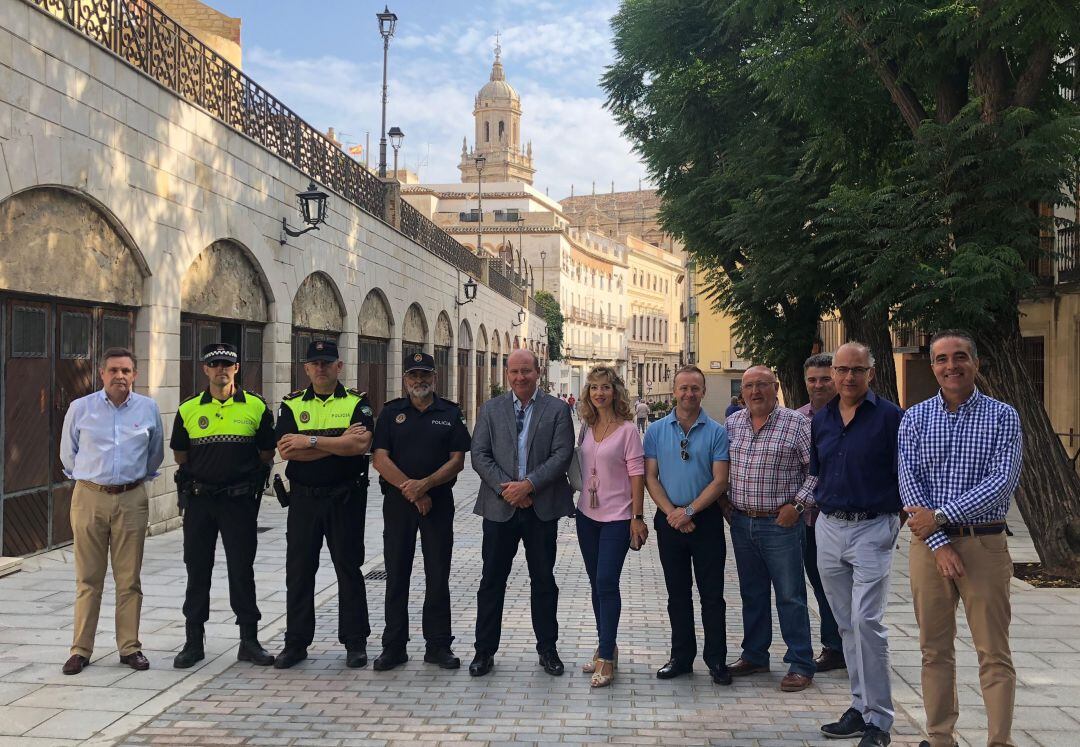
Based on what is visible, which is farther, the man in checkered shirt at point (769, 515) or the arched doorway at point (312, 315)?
the arched doorway at point (312, 315)

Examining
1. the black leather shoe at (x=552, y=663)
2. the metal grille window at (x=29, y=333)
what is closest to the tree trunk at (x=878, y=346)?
the black leather shoe at (x=552, y=663)

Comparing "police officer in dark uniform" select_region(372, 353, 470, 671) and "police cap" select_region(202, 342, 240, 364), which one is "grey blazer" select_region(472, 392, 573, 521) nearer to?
"police officer in dark uniform" select_region(372, 353, 470, 671)

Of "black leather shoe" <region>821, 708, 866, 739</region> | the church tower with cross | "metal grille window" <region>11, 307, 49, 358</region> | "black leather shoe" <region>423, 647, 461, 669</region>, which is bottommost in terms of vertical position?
"black leather shoe" <region>821, 708, 866, 739</region>

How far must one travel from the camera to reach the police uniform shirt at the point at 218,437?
6.14 metres

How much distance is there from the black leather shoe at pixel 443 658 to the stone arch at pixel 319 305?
1087 cm

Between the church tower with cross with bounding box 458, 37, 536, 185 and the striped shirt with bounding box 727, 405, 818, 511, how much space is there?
111 meters

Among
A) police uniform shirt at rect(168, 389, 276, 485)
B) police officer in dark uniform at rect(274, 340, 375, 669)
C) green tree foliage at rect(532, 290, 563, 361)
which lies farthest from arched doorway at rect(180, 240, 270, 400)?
green tree foliage at rect(532, 290, 563, 361)

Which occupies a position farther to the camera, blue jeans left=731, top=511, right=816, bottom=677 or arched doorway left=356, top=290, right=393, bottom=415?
arched doorway left=356, top=290, right=393, bottom=415

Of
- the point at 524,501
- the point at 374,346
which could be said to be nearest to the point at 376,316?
the point at 374,346

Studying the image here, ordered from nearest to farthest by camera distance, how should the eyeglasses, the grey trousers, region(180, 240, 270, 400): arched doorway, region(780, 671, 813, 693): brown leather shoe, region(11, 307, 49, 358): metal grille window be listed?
the grey trousers, the eyeglasses, region(780, 671, 813, 693): brown leather shoe, region(11, 307, 49, 358): metal grille window, region(180, 240, 270, 400): arched doorway

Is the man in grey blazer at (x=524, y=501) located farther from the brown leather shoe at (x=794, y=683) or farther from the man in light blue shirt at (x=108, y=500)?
the man in light blue shirt at (x=108, y=500)

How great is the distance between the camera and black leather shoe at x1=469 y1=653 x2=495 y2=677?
5.93 m

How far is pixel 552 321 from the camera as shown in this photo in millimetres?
75812

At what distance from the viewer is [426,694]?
5590 millimetres
